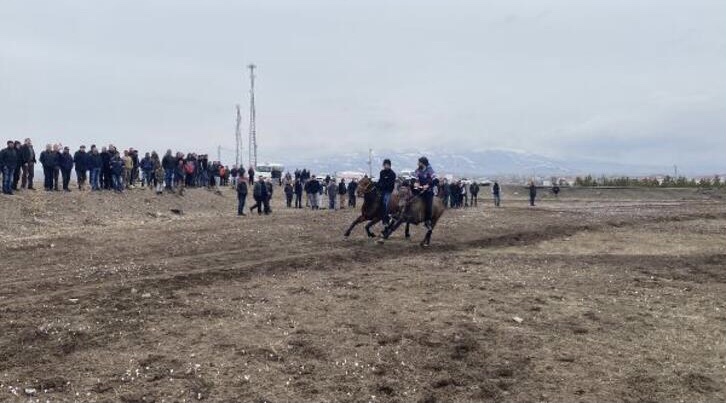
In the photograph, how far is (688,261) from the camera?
18.4 m

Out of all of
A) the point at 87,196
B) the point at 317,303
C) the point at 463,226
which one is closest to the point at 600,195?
A: the point at 463,226

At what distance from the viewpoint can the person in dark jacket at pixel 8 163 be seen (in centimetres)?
2788

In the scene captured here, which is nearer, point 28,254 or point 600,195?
point 28,254

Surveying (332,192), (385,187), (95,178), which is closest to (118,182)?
(95,178)

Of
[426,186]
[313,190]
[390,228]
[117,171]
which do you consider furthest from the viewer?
[313,190]

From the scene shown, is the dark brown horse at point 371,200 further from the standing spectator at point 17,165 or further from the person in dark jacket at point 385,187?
the standing spectator at point 17,165

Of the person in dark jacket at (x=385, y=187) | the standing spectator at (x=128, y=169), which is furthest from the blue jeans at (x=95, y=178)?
the person in dark jacket at (x=385, y=187)

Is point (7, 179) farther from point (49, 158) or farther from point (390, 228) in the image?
point (390, 228)

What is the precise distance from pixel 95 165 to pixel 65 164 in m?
1.53

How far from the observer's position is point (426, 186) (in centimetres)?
2050

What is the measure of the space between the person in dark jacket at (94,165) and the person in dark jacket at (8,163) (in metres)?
4.37

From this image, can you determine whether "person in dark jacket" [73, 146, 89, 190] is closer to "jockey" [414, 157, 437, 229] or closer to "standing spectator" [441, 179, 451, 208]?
"jockey" [414, 157, 437, 229]

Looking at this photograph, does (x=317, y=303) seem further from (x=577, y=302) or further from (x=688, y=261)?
(x=688, y=261)

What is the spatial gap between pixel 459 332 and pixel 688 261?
10.7m
